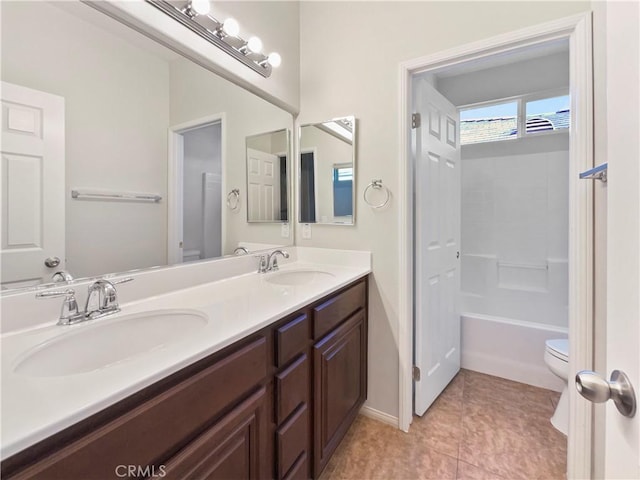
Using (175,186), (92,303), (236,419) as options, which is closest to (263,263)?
(175,186)

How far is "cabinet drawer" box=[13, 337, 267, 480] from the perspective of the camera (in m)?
0.48

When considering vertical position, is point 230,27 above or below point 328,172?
above

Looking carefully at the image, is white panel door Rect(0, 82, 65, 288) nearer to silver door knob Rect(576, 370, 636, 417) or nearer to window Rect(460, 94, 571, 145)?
silver door knob Rect(576, 370, 636, 417)

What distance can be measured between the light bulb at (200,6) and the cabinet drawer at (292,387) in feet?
4.68

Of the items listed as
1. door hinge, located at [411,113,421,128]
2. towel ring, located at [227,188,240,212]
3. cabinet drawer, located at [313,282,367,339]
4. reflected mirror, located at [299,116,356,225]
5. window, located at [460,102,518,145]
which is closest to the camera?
cabinet drawer, located at [313,282,367,339]

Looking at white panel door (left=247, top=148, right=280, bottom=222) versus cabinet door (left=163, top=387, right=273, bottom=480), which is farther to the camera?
white panel door (left=247, top=148, right=280, bottom=222)

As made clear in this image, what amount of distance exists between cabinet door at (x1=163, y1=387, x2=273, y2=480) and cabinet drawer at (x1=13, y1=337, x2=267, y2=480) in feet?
0.11

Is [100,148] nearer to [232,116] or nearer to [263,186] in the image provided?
[232,116]

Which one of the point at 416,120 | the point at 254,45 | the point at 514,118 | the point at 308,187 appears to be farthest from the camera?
the point at 514,118

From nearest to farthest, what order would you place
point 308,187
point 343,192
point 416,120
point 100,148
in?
point 100,148
point 416,120
point 343,192
point 308,187

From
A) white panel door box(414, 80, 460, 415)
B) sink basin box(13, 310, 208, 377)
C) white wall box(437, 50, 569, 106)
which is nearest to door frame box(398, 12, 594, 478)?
white panel door box(414, 80, 460, 415)

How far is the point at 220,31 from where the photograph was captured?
1325mm

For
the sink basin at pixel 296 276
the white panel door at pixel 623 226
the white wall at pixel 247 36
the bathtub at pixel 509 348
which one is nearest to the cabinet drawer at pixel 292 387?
the sink basin at pixel 296 276
